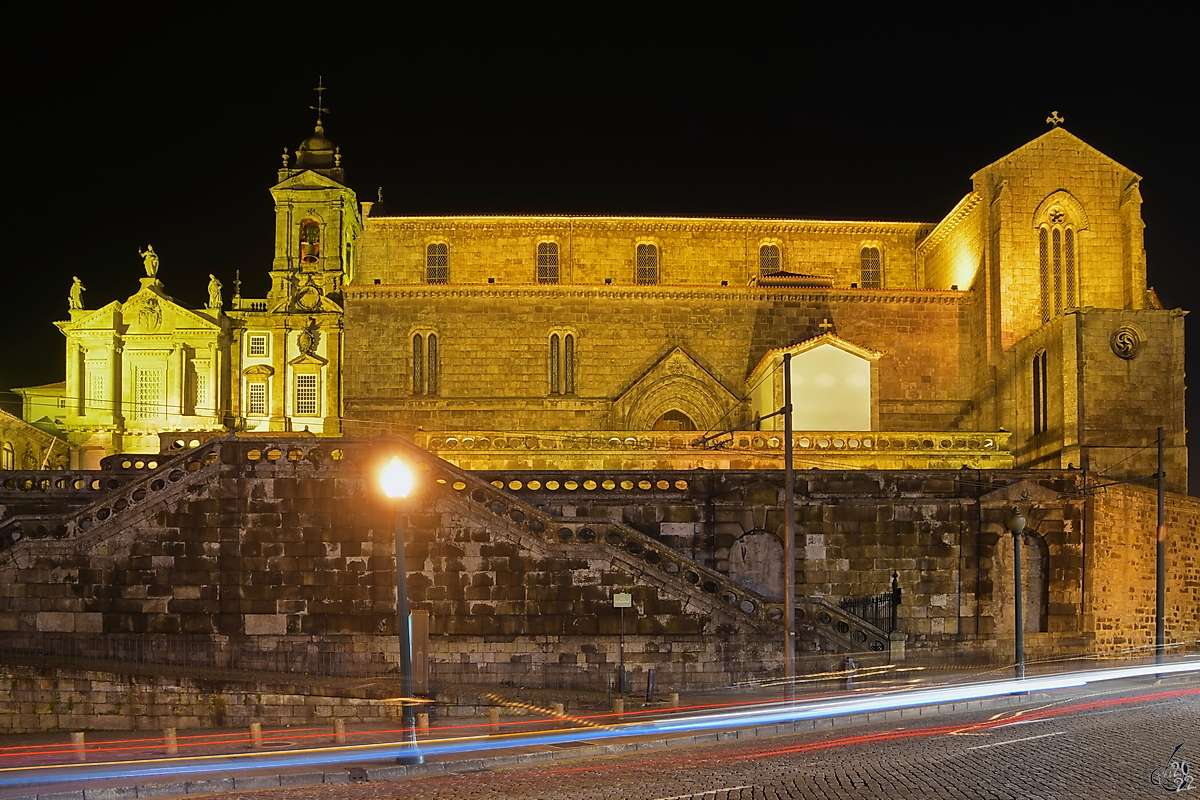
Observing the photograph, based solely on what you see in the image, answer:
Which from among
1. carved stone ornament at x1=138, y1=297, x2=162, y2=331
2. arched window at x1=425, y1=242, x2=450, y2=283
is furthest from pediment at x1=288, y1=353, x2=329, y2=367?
carved stone ornament at x1=138, y1=297, x2=162, y2=331

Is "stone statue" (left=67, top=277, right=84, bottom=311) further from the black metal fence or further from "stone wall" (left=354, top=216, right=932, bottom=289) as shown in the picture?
the black metal fence

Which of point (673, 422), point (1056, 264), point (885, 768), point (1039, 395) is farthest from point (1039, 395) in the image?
point (885, 768)

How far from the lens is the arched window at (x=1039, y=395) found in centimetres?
4462

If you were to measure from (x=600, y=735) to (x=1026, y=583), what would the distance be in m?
18.6

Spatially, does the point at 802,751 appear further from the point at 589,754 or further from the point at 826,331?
the point at 826,331

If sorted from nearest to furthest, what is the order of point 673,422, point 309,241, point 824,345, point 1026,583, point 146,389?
point 1026,583 → point 824,345 → point 673,422 → point 146,389 → point 309,241

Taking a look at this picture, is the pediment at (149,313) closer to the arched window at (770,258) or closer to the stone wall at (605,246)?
the stone wall at (605,246)

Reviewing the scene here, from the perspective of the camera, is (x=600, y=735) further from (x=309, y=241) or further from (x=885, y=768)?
(x=309, y=241)

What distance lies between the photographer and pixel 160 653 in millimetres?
30203

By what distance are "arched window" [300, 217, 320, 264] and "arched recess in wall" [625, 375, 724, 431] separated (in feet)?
65.6

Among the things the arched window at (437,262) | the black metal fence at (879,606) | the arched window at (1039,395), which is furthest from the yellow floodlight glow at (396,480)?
the arched window at (437,262)

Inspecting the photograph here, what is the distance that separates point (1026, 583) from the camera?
1394 inches

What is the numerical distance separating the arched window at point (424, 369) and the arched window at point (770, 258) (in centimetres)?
1550

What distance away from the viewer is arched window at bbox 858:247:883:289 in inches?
2195
